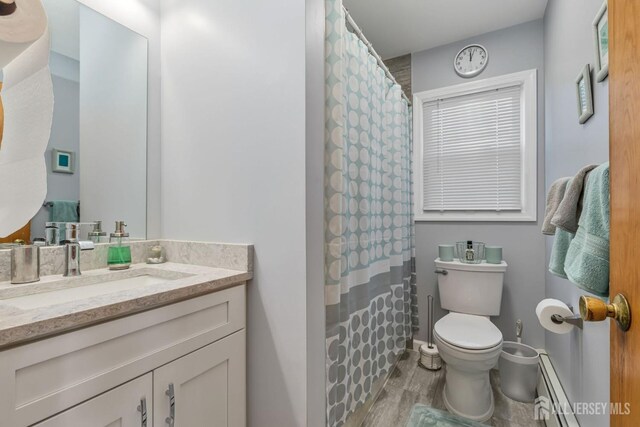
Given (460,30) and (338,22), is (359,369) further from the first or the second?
(460,30)

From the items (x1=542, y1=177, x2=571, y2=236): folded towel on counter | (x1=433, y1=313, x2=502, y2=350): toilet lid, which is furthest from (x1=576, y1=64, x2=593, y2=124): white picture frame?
(x1=433, y1=313, x2=502, y2=350): toilet lid

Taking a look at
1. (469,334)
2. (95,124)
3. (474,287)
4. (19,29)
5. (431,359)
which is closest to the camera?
(19,29)

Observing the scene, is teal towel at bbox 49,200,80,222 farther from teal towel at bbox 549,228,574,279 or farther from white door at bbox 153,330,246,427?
teal towel at bbox 549,228,574,279

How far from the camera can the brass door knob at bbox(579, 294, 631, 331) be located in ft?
1.65

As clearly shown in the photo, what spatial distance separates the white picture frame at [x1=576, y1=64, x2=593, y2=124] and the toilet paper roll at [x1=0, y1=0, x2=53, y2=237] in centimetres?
163

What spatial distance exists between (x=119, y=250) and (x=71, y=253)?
6.3 inches

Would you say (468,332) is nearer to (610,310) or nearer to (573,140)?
(573,140)

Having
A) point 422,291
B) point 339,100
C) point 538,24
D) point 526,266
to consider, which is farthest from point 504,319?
point 538,24

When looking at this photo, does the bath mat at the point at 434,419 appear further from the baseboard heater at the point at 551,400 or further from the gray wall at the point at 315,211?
the gray wall at the point at 315,211

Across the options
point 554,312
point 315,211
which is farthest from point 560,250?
point 315,211

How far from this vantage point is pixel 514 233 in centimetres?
203

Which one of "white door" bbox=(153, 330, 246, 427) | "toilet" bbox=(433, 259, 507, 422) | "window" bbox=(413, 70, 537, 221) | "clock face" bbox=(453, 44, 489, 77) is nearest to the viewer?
"white door" bbox=(153, 330, 246, 427)

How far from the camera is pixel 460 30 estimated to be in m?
2.10

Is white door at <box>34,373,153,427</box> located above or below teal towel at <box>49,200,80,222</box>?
below
